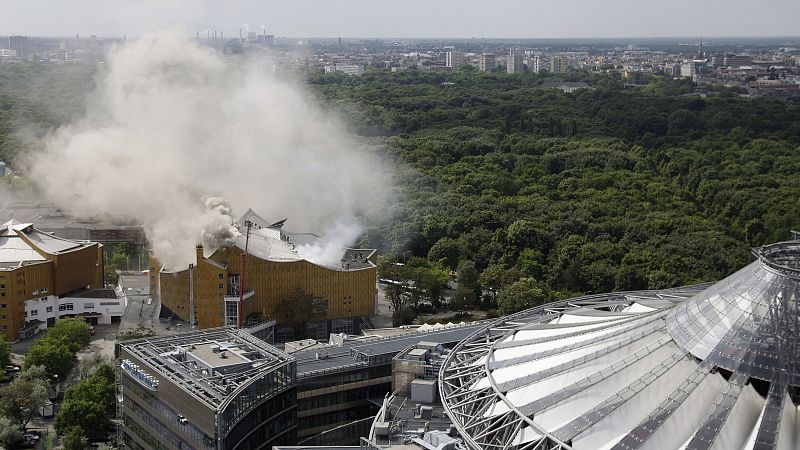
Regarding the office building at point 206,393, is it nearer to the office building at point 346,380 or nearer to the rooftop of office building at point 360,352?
the office building at point 346,380

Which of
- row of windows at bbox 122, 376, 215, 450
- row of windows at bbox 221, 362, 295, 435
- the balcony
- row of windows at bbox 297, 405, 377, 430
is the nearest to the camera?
row of windows at bbox 221, 362, 295, 435

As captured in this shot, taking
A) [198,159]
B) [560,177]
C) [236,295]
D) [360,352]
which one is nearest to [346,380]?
[360,352]

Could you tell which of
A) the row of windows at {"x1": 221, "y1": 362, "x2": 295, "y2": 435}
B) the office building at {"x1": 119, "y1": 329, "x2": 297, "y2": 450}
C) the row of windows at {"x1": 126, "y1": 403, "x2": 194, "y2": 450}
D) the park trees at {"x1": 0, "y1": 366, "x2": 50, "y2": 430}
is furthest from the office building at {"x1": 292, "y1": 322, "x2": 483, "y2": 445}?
the park trees at {"x1": 0, "y1": 366, "x2": 50, "y2": 430}

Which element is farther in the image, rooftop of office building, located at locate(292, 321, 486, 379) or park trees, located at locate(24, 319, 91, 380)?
park trees, located at locate(24, 319, 91, 380)

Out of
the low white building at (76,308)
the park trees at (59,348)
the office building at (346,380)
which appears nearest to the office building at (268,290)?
the low white building at (76,308)

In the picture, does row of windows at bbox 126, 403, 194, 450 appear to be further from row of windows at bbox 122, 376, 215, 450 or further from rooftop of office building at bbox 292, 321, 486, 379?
rooftop of office building at bbox 292, 321, 486, 379

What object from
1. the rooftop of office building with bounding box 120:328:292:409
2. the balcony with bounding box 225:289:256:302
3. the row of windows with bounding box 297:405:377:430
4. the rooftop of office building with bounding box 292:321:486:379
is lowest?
the row of windows with bounding box 297:405:377:430
